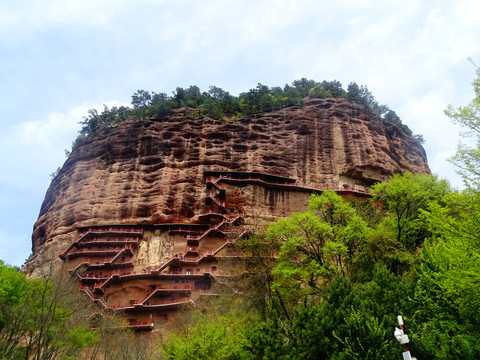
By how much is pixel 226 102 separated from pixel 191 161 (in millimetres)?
10573

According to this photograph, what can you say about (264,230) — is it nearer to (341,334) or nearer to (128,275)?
(128,275)

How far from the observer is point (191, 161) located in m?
Answer: 38.6

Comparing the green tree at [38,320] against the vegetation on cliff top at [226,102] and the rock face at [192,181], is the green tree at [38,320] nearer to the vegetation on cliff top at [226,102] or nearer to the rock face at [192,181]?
the rock face at [192,181]

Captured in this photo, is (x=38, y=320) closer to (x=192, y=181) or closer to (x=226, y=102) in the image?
(x=192, y=181)

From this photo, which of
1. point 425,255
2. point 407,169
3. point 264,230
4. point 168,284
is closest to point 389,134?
point 407,169

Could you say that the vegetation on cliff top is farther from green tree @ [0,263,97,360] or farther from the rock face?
green tree @ [0,263,97,360]

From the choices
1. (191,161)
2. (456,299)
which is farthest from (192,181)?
(456,299)

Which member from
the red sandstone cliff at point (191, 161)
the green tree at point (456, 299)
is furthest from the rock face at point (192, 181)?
the green tree at point (456, 299)

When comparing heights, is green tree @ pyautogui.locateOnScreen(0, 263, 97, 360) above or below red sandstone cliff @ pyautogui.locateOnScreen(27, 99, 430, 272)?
below

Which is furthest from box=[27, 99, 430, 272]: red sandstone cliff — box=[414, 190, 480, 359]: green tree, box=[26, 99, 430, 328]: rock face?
box=[414, 190, 480, 359]: green tree

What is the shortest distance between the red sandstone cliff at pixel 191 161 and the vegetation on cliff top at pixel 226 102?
1.63m

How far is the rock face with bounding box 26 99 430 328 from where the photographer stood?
33469 mm

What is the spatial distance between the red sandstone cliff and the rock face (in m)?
0.11

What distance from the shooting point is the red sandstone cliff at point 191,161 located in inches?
1425
